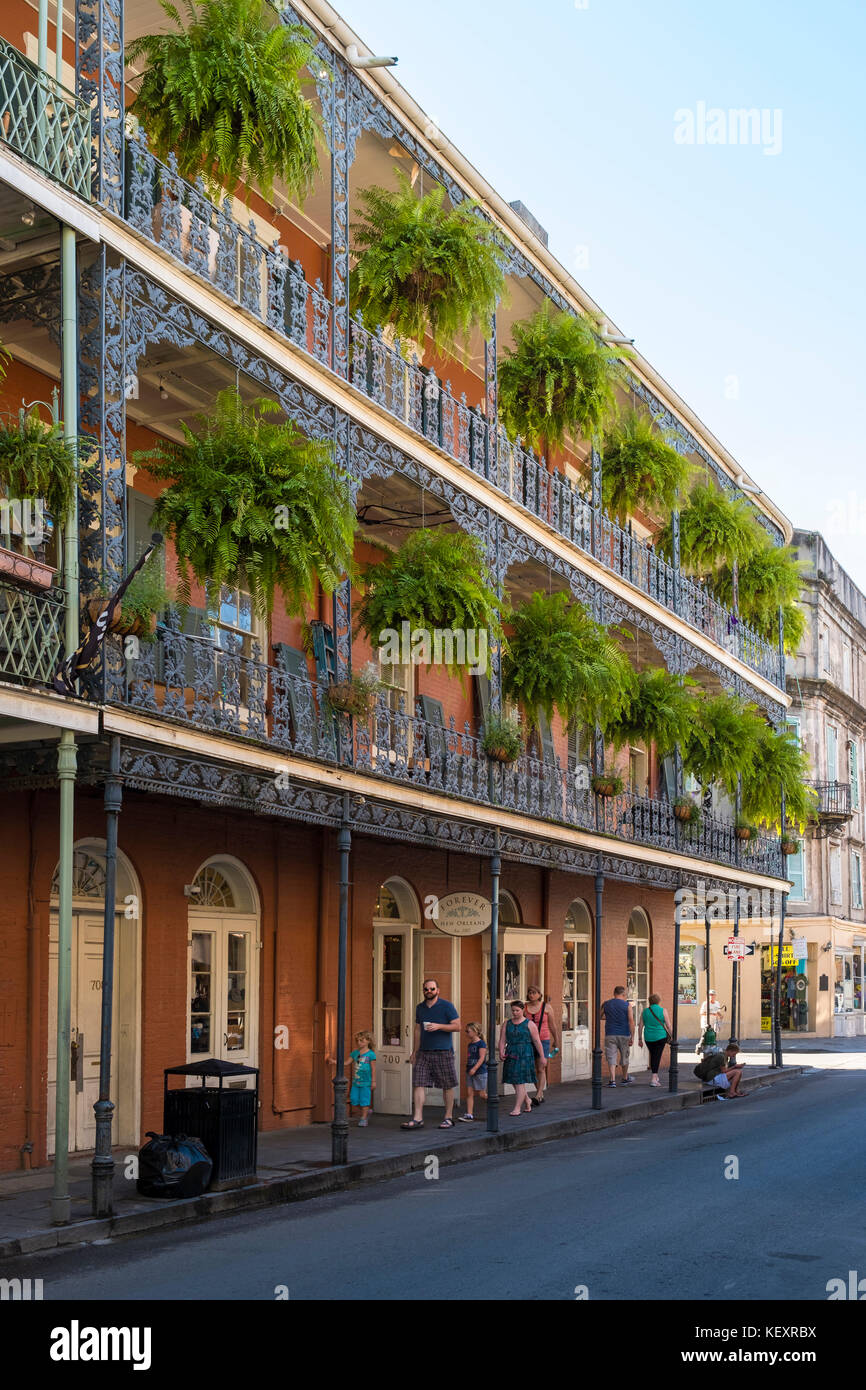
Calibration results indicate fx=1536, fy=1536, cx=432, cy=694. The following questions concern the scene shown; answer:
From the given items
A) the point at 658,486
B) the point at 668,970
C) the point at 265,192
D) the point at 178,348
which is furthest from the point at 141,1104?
the point at 668,970

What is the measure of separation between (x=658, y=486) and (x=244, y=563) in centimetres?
1196

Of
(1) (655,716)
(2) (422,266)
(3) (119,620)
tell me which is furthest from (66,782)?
(1) (655,716)

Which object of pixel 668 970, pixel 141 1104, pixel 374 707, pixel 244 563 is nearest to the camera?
pixel 244 563

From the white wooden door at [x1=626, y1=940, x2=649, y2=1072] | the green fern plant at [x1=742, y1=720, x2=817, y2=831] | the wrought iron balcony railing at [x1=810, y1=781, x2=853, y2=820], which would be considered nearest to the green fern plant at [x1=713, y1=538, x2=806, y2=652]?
the green fern plant at [x1=742, y1=720, x2=817, y2=831]

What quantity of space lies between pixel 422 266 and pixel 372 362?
1210 millimetres

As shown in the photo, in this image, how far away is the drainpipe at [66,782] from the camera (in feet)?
33.2

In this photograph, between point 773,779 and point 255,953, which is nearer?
point 255,953

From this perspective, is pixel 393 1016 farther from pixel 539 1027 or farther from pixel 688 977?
pixel 688 977

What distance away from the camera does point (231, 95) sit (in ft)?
40.3

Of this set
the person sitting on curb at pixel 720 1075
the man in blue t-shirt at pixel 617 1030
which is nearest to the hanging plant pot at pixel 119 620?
the man in blue t-shirt at pixel 617 1030

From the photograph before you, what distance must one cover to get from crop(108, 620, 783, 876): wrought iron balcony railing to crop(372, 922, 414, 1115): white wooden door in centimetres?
236

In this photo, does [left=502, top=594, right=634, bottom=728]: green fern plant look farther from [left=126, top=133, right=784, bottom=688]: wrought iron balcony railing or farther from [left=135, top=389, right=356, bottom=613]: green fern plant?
[left=135, top=389, right=356, bottom=613]: green fern plant

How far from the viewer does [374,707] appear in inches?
579

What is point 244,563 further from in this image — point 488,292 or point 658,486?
point 658,486
